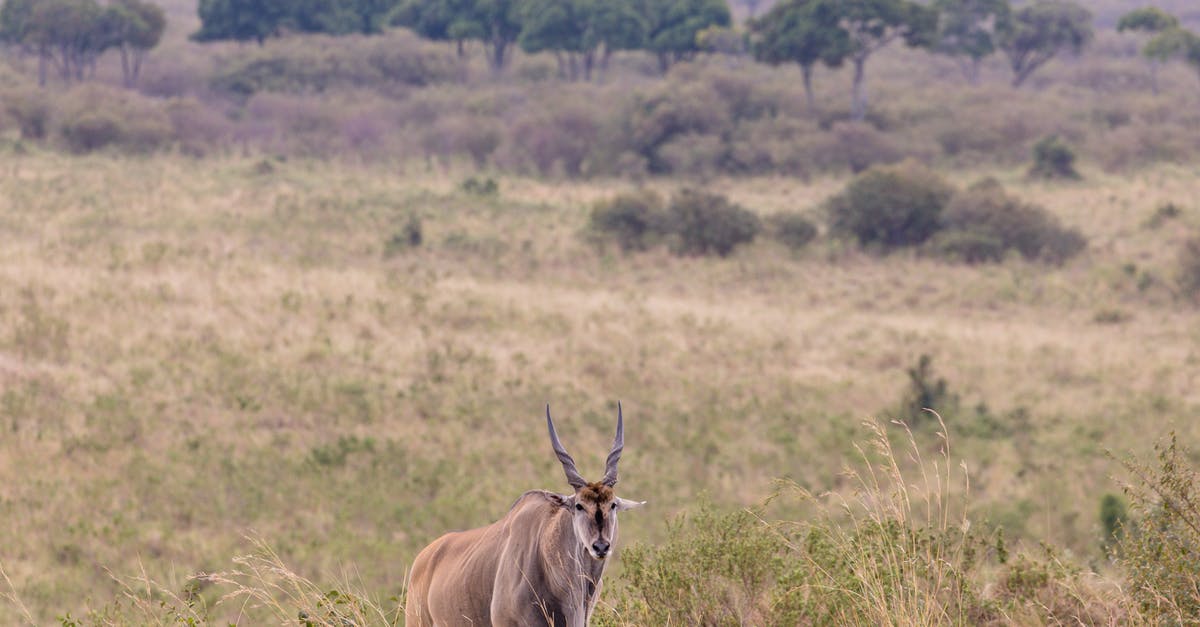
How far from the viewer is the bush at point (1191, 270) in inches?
993

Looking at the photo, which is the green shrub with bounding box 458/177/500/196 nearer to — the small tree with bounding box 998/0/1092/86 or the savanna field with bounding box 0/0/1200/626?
the savanna field with bounding box 0/0/1200/626

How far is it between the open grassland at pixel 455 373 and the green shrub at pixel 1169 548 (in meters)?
2.80

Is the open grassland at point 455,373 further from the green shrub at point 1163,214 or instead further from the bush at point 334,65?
the bush at point 334,65

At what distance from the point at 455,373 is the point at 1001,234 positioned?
1615 centimetres

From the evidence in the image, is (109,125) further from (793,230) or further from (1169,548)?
(1169,548)

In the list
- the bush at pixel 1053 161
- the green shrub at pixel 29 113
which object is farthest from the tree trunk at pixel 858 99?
the green shrub at pixel 29 113

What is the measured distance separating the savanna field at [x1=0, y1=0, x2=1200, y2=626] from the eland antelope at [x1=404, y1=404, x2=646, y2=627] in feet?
1.40

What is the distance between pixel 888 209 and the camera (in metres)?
30.5

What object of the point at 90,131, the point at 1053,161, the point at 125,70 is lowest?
the point at 1053,161

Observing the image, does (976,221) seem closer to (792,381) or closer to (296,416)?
(792,381)

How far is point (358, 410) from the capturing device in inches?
666

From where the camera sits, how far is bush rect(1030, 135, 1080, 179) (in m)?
38.1

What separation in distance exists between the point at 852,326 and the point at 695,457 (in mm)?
7329

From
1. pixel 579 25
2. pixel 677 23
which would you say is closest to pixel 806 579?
pixel 579 25
